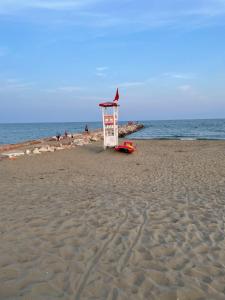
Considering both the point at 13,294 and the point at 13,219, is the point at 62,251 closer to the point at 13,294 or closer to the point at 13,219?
the point at 13,294

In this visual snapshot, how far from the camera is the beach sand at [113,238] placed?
386cm

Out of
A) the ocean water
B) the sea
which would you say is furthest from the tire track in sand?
the ocean water

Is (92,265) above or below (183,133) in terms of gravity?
above

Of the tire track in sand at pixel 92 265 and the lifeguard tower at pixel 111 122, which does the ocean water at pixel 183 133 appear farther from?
the tire track in sand at pixel 92 265

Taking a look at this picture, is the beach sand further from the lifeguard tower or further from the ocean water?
the ocean water

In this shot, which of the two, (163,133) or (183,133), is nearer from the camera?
(183,133)

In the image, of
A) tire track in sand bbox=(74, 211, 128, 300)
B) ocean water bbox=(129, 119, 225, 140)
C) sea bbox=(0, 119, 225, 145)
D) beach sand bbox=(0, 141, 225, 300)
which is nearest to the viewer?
tire track in sand bbox=(74, 211, 128, 300)

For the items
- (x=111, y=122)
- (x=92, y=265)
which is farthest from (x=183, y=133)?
(x=92, y=265)

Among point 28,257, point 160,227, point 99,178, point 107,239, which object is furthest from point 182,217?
point 99,178

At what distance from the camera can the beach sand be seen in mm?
3861

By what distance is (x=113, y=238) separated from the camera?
17.6ft

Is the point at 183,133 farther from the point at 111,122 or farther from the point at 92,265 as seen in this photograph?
the point at 92,265

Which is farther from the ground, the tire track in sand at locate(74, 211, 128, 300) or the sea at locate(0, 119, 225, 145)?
the tire track in sand at locate(74, 211, 128, 300)

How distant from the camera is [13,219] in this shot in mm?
6375
